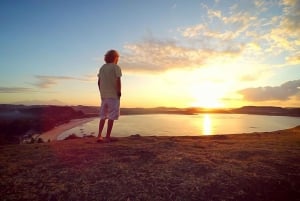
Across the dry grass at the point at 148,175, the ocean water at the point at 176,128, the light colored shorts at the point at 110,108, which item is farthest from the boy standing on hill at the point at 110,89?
the ocean water at the point at 176,128

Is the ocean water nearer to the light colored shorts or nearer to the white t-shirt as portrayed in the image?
the light colored shorts

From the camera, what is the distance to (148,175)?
457cm

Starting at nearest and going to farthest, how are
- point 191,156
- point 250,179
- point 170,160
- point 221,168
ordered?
point 250,179 → point 221,168 → point 170,160 → point 191,156

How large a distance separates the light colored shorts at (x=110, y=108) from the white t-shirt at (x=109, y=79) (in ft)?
0.55

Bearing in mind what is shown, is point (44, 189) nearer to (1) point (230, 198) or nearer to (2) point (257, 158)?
(1) point (230, 198)

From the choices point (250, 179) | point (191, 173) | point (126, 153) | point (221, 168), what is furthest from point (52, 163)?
point (250, 179)

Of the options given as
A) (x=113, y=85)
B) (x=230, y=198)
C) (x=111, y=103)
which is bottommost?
(x=230, y=198)

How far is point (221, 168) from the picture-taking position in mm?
4996

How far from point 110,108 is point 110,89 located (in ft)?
2.06

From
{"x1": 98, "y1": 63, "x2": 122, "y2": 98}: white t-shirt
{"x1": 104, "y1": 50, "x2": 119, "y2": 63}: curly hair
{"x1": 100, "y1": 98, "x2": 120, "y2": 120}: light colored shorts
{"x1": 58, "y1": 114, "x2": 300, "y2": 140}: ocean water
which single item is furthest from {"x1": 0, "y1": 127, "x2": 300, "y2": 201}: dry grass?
{"x1": 58, "y1": 114, "x2": 300, "y2": 140}: ocean water

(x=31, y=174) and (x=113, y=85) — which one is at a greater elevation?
(x=113, y=85)

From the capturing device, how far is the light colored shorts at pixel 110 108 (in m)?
7.86

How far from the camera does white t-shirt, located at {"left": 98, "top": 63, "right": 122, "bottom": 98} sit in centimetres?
784

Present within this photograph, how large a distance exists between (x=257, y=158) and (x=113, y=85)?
473cm
